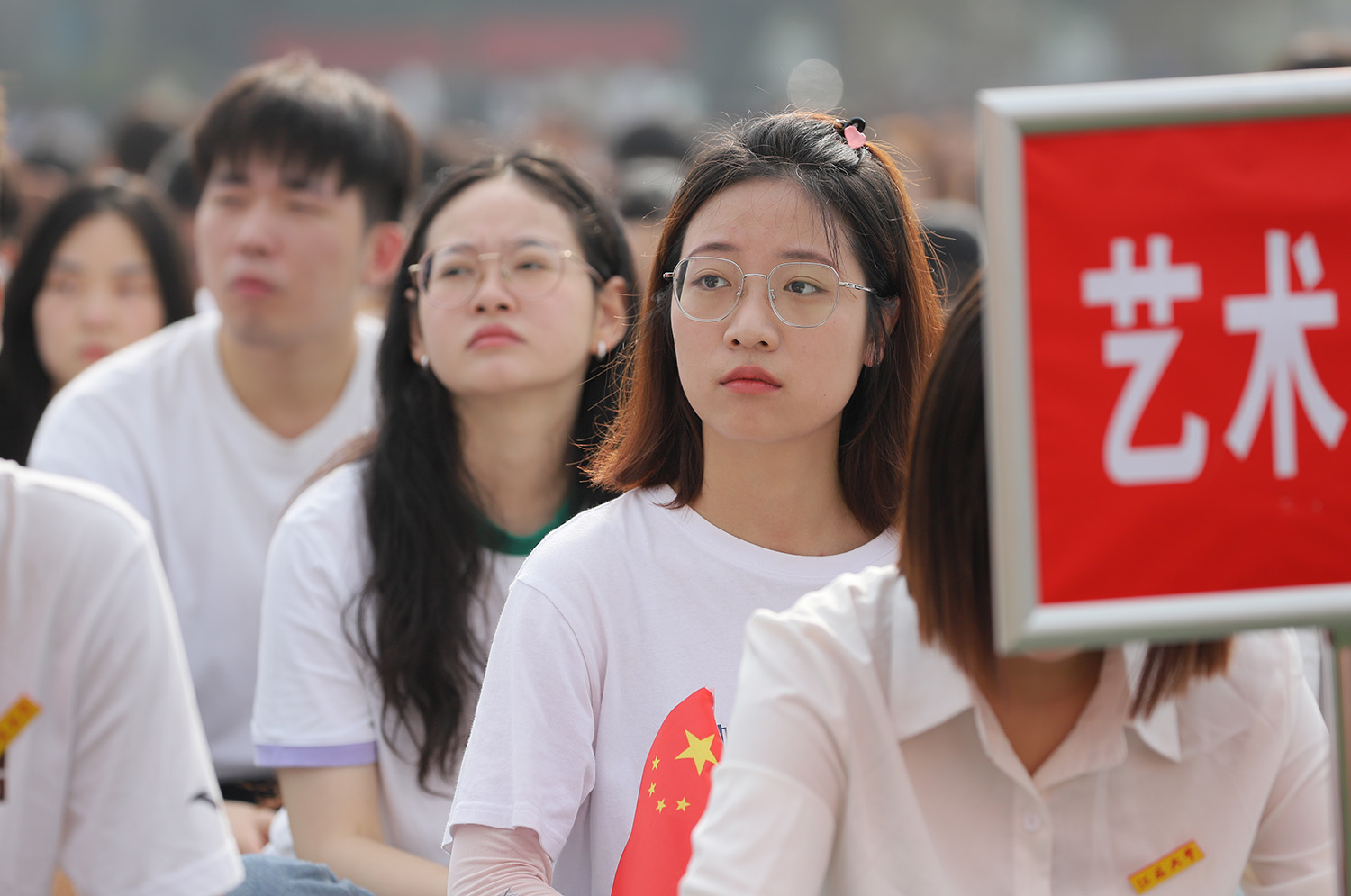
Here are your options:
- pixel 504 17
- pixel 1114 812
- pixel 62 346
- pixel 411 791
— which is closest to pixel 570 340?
pixel 411 791

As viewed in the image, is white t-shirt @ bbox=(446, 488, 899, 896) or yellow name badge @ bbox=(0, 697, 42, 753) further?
white t-shirt @ bbox=(446, 488, 899, 896)

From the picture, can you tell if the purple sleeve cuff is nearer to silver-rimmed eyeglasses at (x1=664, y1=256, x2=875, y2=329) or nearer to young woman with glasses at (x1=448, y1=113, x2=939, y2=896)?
young woman with glasses at (x1=448, y1=113, x2=939, y2=896)

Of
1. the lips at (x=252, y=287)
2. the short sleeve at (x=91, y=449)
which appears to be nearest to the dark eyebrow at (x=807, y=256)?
the lips at (x=252, y=287)

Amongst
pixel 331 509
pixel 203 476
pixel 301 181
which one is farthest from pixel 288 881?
pixel 301 181

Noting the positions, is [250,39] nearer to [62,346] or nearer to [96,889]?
[62,346]

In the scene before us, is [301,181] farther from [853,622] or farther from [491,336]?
[853,622]

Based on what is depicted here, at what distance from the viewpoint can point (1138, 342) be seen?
99 cm

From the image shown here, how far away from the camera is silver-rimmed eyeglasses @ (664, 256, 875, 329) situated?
1.70 metres

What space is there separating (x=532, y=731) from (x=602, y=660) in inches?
5.4

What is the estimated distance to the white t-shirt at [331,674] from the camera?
2117 millimetres

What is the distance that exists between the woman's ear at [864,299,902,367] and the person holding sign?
1.84ft

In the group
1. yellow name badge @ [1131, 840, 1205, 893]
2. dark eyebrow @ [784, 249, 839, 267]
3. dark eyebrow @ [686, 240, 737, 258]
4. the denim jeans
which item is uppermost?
dark eyebrow @ [686, 240, 737, 258]

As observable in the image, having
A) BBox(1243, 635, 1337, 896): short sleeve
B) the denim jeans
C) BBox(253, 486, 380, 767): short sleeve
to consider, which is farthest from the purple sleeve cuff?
BBox(1243, 635, 1337, 896): short sleeve

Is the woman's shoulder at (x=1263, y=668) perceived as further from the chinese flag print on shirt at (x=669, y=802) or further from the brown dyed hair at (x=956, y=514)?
the chinese flag print on shirt at (x=669, y=802)
